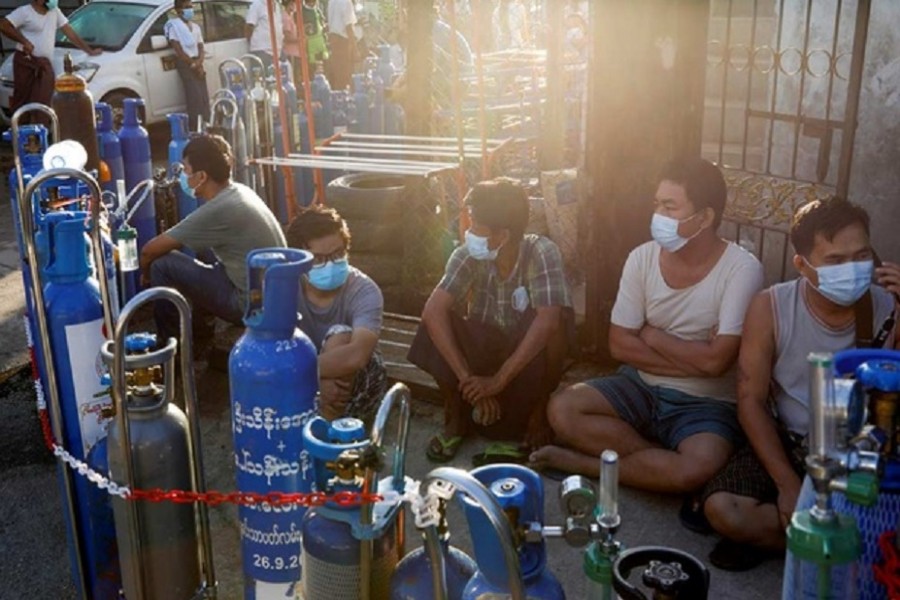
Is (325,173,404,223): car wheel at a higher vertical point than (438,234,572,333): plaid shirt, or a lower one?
lower

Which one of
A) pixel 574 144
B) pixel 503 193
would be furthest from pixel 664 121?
pixel 574 144

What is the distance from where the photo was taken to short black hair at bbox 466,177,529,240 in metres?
3.90

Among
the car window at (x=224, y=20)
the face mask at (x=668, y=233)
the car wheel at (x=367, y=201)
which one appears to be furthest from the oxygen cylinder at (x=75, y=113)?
the car window at (x=224, y=20)

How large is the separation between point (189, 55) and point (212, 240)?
307 inches

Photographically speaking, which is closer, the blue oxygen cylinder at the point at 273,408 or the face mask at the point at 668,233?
the blue oxygen cylinder at the point at 273,408

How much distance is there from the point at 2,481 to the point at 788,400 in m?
3.14

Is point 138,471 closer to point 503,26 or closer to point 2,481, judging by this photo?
point 2,481

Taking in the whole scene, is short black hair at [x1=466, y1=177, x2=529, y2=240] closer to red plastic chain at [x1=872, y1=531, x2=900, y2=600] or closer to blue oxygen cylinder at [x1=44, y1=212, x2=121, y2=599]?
blue oxygen cylinder at [x1=44, y1=212, x2=121, y2=599]

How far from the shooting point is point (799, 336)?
132 inches

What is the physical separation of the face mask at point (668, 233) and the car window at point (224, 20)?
10693 millimetres

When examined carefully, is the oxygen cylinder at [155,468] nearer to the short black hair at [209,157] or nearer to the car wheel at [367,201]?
the short black hair at [209,157]

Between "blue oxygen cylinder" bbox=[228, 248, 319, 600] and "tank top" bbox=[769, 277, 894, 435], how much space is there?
5.59 ft

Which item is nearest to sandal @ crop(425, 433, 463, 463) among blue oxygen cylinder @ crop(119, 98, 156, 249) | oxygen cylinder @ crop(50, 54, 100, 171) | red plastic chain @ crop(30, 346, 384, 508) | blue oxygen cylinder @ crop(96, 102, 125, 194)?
red plastic chain @ crop(30, 346, 384, 508)

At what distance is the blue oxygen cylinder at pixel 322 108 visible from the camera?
8.90 metres
